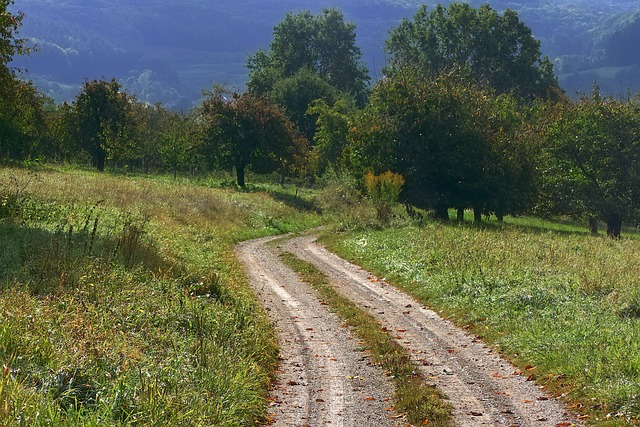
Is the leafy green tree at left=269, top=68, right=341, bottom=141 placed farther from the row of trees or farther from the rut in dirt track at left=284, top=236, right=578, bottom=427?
the rut in dirt track at left=284, top=236, right=578, bottom=427

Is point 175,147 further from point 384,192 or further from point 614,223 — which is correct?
point 614,223

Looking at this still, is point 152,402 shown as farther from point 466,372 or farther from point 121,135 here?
point 121,135

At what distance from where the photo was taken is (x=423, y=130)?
130 feet

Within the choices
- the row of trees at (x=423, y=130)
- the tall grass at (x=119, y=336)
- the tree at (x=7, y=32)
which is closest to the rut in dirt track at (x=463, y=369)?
the tall grass at (x=119, y=336)

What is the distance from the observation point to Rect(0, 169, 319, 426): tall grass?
22.3 feet

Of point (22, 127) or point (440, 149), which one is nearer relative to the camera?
point (440, 149)

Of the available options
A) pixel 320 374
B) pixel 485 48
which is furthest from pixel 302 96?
pixel 320 374

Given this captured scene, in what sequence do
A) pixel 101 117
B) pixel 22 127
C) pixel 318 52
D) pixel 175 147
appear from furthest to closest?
1. pixel 318 52
2. pixel 175 147
3. pixel 101 117
4. pixel 22 127

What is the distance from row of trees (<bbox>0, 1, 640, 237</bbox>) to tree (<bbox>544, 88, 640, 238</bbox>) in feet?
0.24

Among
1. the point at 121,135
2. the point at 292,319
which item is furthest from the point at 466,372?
the point at 121,135

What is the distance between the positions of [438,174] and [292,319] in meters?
26.5

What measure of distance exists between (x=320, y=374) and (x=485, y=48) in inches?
3382

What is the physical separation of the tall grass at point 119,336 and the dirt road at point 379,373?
544 millimetres

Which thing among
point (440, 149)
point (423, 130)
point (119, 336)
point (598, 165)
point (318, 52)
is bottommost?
point (119, 336)
